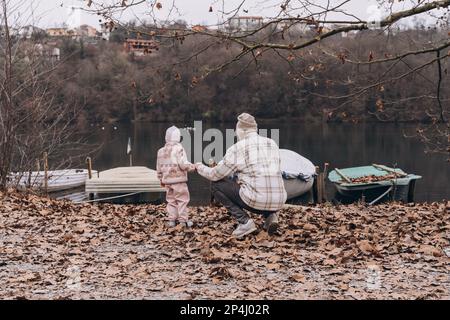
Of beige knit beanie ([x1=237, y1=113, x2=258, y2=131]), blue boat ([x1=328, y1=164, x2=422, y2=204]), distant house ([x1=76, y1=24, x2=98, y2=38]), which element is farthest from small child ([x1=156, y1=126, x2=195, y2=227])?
blue boat ([x1=328, y1=164, x2=422, y2=204])

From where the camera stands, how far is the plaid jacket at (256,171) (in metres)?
8.25

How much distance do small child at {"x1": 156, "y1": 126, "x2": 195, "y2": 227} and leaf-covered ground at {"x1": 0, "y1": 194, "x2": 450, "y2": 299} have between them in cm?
28

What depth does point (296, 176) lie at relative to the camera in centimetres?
2453

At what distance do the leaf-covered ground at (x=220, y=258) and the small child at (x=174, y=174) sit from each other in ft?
0.91

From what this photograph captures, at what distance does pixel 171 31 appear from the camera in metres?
10.8

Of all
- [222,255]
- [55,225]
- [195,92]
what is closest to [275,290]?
[222,255]

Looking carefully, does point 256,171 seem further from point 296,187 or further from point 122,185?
point 122,185

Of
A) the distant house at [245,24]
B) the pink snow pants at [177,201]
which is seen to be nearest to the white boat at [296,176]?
the distant house at [245,24]

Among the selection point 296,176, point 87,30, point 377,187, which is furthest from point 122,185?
point 87,30

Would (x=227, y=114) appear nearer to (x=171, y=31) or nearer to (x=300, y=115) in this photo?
(x=300, y=115)

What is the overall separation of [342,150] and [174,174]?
3686 centimetres

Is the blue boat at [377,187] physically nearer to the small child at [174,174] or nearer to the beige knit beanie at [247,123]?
the small child at [174,174]

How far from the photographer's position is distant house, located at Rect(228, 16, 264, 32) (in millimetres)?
11148
